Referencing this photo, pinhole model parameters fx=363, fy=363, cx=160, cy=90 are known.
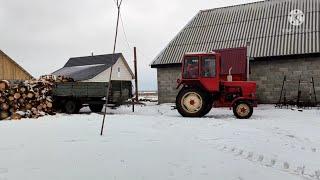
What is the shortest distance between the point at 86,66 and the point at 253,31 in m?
24.8

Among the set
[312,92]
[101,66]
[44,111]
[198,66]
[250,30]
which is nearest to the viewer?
[198,66]

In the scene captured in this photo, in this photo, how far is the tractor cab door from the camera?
1306 centimetres

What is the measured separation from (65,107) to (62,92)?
0.68 metres

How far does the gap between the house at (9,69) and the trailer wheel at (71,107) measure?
46.1ft

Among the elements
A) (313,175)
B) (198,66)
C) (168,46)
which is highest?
(168,46)

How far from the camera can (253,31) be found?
773 inches

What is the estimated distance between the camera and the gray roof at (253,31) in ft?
58.6

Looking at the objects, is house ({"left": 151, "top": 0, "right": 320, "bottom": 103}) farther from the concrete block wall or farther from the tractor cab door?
the tractor cab door

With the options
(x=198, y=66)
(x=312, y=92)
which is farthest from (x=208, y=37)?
(x=198, y=66)

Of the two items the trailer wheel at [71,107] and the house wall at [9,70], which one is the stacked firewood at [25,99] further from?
the house wall at [9,70]

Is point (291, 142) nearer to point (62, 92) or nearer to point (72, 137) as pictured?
point (72, 137)

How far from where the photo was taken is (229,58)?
696 inches

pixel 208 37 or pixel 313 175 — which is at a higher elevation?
pixel 208 37

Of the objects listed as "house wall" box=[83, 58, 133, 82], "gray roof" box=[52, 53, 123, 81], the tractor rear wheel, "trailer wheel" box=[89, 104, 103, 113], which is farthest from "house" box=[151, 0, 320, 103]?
"house wall" box=[83, 58, 133, 82]
